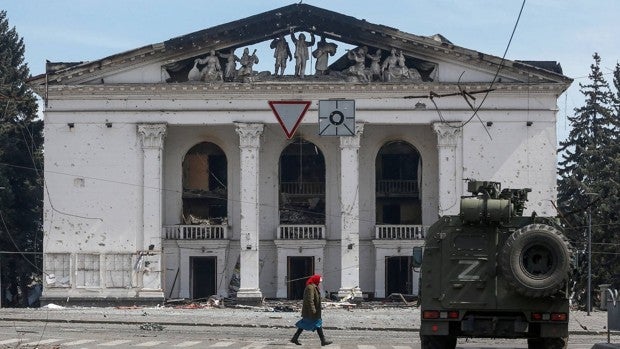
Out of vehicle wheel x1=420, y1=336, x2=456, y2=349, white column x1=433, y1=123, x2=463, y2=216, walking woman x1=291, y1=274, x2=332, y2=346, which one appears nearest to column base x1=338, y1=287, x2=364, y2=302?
white column x1=433, y1=123, x2=463, y2=216

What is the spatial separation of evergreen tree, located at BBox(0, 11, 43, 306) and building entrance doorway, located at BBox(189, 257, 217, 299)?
41.5 feet

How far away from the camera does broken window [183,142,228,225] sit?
194ft

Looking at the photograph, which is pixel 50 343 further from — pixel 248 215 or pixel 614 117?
pixel 614 117

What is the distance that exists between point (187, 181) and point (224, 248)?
3476 mm

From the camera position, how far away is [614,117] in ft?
242

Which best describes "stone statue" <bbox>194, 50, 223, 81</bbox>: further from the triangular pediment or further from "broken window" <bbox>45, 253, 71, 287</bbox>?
"broken window" <bbox>45, 253, 71, 287</bbox>

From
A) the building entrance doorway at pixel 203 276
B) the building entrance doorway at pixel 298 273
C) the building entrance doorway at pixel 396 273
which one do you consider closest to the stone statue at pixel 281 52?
the building entrance doorway at pixel 298 273

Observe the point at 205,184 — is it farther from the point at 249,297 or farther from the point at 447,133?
the point at 447,133

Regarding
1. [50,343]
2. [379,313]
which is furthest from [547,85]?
[50,343]

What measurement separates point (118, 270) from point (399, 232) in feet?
39.1

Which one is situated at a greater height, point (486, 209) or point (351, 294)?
point (486, 209)

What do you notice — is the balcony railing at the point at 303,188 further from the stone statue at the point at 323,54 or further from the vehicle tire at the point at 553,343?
the vehicle tire at the point at 553,343

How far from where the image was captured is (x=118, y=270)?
56375 mm

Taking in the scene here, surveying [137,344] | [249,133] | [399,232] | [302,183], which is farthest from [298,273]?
[137,344]
